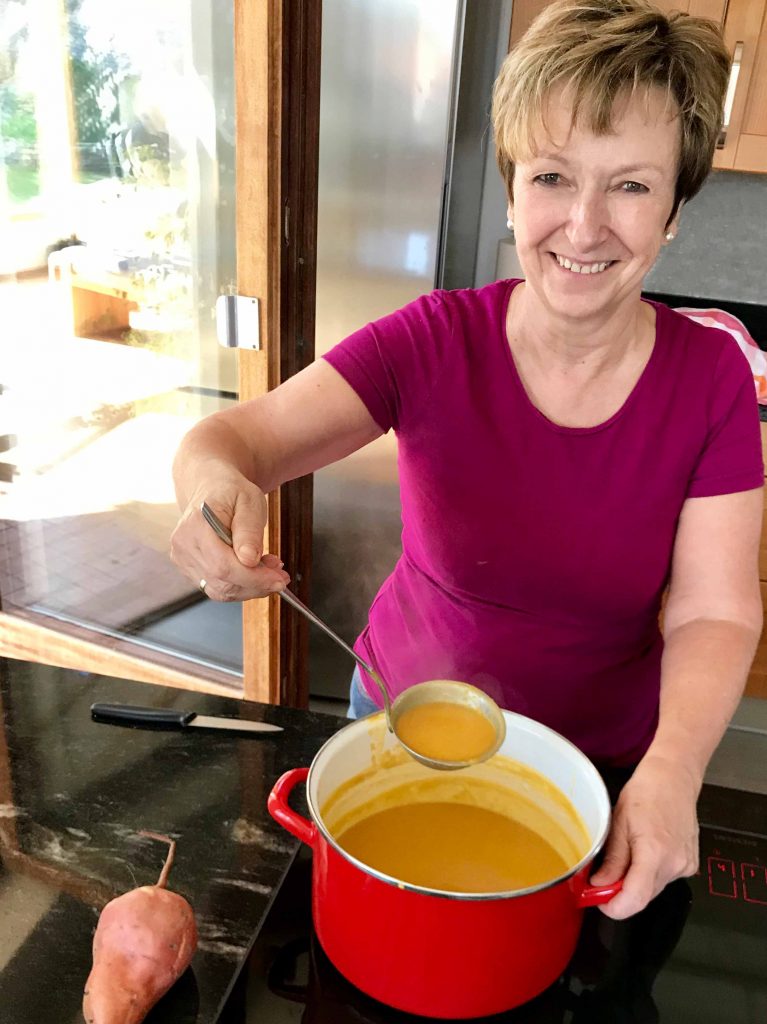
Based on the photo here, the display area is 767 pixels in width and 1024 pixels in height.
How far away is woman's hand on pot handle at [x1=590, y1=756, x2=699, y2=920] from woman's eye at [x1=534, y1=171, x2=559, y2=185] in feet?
1.96

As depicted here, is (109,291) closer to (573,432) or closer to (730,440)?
(573,432)

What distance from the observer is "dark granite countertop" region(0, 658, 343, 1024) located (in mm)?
708

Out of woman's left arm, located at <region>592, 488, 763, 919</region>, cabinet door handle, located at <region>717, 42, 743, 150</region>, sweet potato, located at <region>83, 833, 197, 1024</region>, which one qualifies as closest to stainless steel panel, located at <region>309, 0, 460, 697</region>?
cabinet door handle, located at <region>717, 42, 743, 150</region>

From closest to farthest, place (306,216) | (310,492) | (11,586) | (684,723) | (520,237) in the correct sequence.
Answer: (684,723)
(520,237)
(306,216)
(310,492)
(11,586)

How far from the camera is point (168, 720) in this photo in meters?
0.98

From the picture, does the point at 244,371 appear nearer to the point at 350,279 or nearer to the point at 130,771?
the point at 350,279

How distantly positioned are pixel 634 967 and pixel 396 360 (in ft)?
2.24

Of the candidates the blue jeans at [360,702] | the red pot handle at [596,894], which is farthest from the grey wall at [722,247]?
the red pot handle at [596,894]

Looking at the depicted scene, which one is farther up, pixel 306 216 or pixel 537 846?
pixel 306 216

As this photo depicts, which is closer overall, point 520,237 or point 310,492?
point 520,237

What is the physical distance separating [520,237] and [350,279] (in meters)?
1.19

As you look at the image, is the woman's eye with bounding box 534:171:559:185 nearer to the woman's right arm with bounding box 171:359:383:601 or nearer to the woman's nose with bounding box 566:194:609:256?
the woman's nose with bounding box 566:194:609:256

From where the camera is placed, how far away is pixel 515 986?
0.63m

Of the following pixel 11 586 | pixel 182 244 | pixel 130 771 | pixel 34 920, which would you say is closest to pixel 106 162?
pixel 182 244
